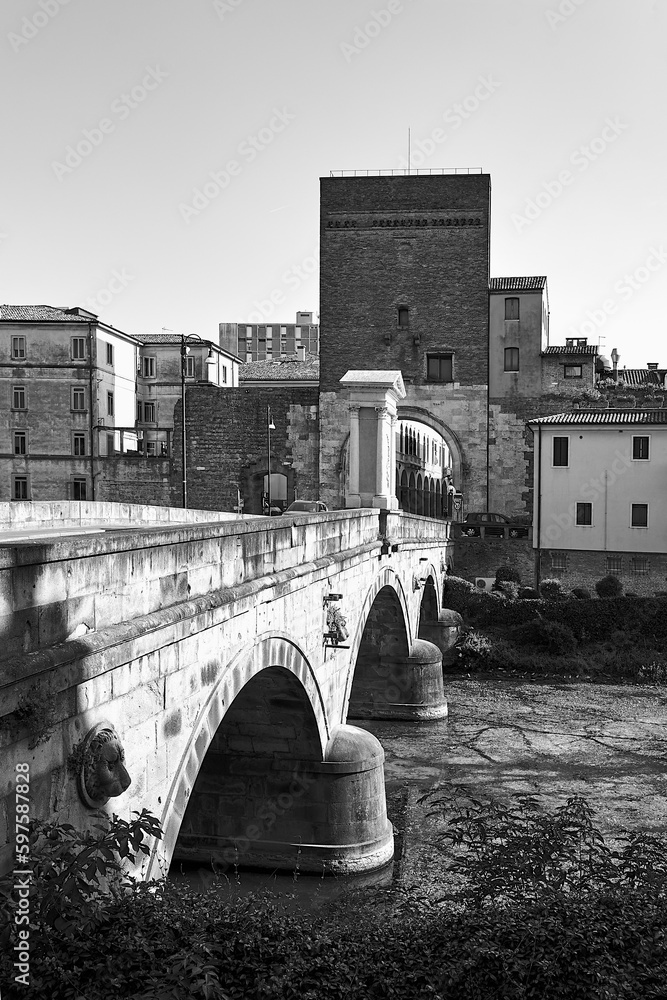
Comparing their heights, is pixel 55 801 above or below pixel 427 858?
above

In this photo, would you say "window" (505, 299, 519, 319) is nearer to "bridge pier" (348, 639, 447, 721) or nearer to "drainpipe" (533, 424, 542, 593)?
"drainpipe" (533, 424, 542, 593)

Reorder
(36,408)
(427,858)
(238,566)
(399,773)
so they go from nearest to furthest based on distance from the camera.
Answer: (238,566)
(427,858)
(399,773)
(36,408)

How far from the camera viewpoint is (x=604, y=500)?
3481 cm

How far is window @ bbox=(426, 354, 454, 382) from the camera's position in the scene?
124 feet

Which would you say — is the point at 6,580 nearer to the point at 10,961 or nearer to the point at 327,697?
the point at 10,961

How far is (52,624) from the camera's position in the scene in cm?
472

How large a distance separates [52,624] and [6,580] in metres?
0.51

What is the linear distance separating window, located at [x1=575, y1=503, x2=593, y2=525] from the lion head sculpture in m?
31.3

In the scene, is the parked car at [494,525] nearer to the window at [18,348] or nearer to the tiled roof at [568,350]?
the tiled roof at [568,350]

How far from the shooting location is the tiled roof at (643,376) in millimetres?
46344

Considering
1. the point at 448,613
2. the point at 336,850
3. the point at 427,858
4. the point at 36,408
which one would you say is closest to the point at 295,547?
the point at 336,850

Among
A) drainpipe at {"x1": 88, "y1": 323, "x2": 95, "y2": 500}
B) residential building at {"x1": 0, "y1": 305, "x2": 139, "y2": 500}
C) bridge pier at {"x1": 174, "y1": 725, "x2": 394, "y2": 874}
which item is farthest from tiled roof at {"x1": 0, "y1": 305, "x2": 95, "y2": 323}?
bridge pier at {"x1": 174, "y1": 725, "x2": 394, "y2": 874}

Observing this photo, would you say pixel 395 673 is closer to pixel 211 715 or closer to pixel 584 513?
pixel 584 513

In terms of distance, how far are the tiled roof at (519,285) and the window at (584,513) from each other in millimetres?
8777
